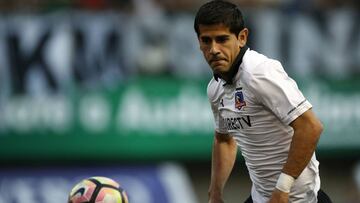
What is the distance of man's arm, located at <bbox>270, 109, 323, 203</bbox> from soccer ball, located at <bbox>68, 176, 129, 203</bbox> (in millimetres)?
1813

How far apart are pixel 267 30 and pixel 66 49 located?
326 cm

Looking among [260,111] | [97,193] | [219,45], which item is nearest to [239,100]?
[260,111]

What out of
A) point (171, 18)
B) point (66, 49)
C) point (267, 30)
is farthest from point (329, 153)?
point (66, 49)

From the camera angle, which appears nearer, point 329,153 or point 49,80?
point 49,80

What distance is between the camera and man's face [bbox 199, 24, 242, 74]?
5.93m

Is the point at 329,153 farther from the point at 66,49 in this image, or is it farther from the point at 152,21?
the point at 66,49

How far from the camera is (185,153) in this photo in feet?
50.5

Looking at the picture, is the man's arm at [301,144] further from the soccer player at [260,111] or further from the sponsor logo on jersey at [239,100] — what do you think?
the sponsor logo on jersey at [239,100]

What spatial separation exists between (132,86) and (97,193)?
7905mm

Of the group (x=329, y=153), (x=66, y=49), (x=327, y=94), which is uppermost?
(x=66, y=49)

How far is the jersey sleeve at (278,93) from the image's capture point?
5746 millimetres

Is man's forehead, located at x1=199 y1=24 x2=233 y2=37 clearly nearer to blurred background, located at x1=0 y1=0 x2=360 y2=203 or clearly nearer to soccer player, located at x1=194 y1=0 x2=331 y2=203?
soccer player, located at x1=194 y1=0 x2=331 y2=203

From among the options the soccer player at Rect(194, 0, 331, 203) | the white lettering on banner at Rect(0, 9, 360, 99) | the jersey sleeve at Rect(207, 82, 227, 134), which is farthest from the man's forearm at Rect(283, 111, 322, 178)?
the white lettering on banner at Rect(0, 9, 360, 99)

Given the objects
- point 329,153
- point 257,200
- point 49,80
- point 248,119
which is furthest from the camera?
point 329,153
